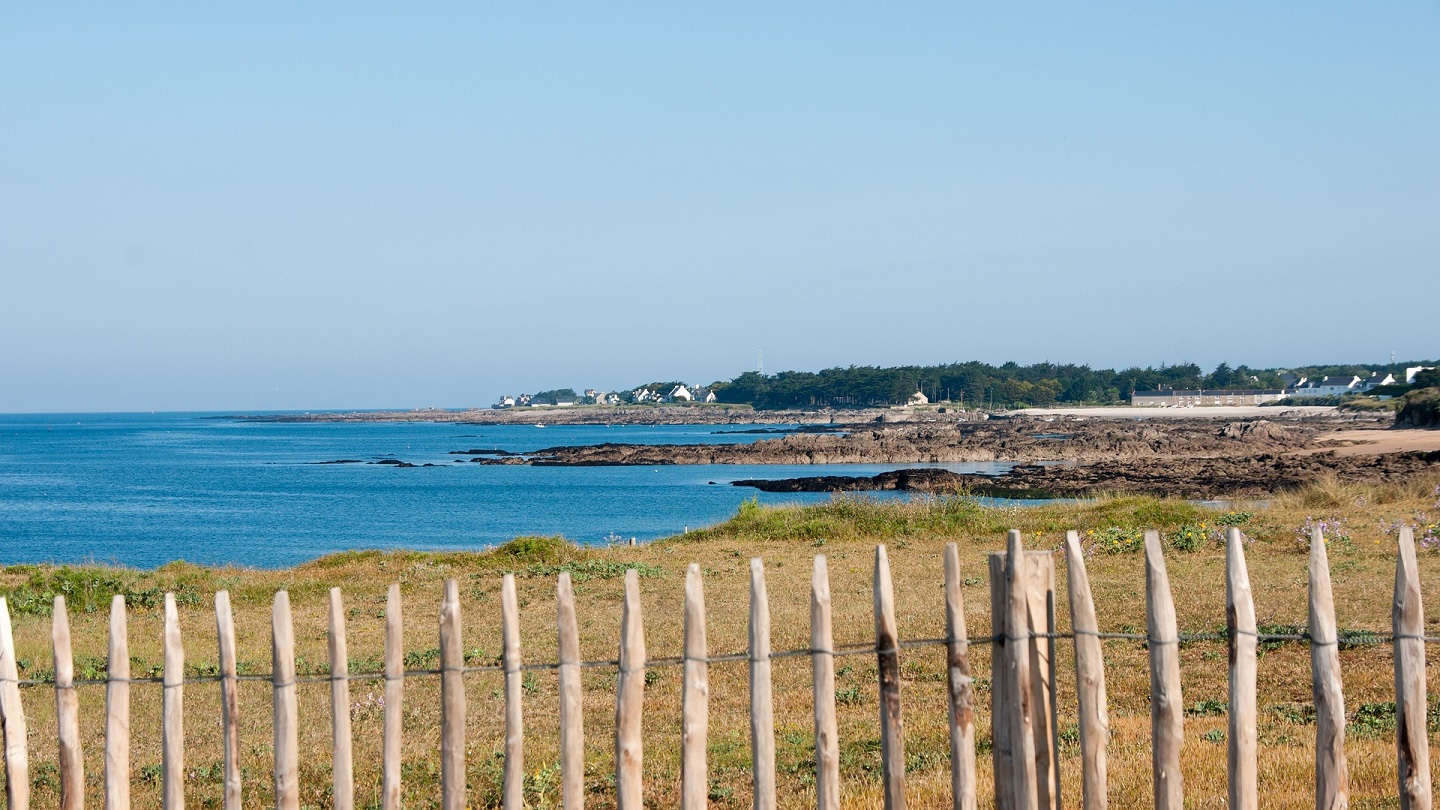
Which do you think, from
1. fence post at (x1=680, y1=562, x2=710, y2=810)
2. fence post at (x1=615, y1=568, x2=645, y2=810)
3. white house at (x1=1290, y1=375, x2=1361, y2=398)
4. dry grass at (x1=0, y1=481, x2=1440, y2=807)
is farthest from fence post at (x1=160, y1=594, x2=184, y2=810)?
white house at (x1=1290, y1=375, x2=1361, y2=398)

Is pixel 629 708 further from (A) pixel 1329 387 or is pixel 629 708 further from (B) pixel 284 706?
(A) pixel 1329 387

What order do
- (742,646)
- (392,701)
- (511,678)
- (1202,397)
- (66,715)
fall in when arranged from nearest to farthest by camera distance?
(511,678), (392,701), (66,715), (742,646), (1202,397)

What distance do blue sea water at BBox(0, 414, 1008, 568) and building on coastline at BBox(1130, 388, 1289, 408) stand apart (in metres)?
103

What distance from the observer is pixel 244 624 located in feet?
50.7

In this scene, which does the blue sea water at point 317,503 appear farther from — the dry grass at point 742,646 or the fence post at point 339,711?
the fence post at point 339,711

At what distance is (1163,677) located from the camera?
15.0ft

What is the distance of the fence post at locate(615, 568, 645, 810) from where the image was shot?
4.76 metres

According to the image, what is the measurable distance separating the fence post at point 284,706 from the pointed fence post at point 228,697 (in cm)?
18

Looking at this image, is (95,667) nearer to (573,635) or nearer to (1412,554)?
(573,635)

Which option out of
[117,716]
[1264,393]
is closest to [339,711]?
[117,716]

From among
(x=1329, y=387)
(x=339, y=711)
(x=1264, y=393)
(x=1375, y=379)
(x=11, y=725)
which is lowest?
(x=1264, y=393)

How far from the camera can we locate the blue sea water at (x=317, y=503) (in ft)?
144

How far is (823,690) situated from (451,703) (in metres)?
1.53

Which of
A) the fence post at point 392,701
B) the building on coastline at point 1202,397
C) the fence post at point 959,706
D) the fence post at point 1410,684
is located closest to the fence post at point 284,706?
the fence post at point 392,701
